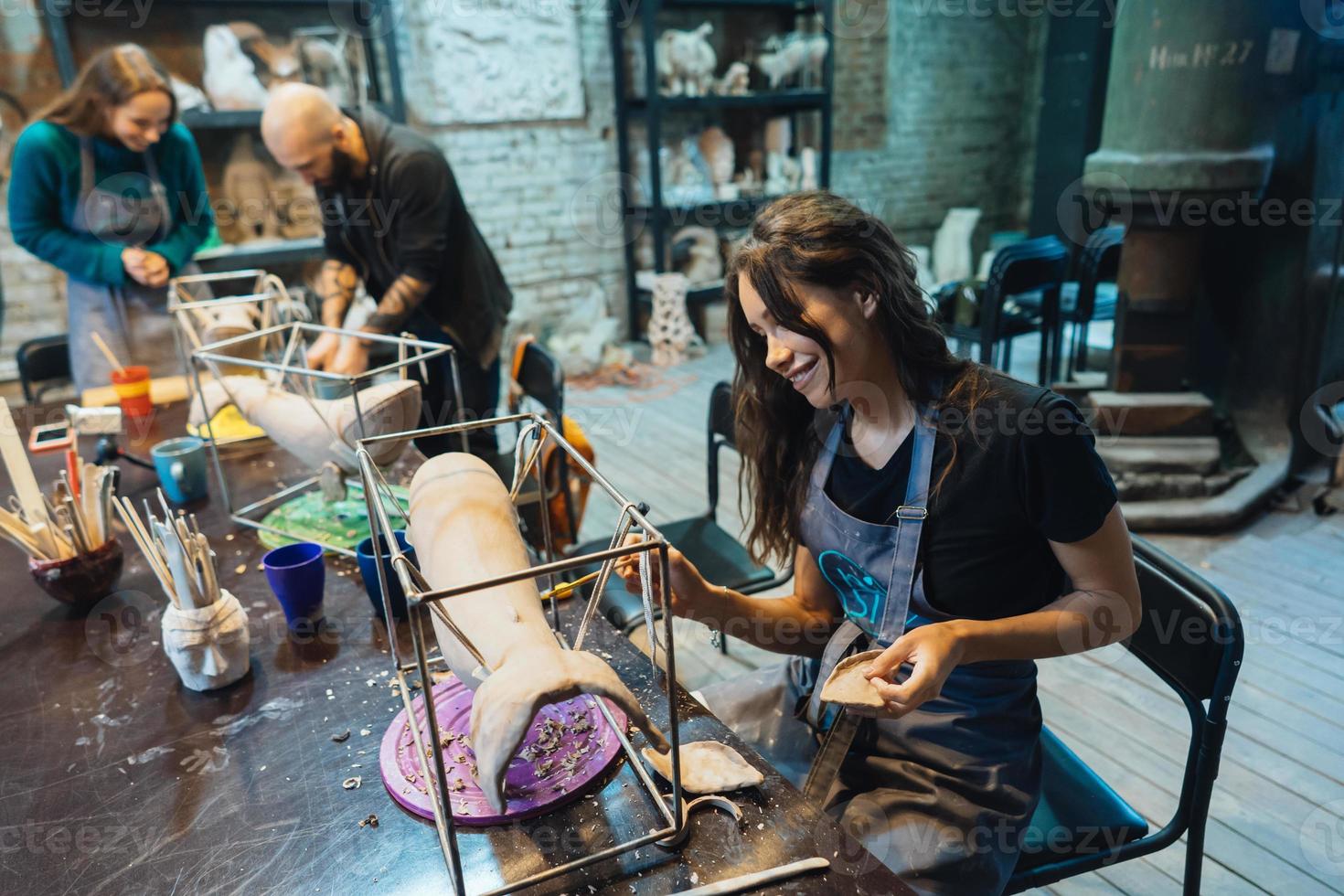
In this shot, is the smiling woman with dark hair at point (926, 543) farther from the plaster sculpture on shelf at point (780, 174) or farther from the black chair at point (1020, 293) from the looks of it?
the plaster sculpture on shelf at point (780, 174)

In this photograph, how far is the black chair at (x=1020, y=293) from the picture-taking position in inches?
131

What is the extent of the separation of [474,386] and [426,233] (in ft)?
1.56

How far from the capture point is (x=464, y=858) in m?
0.84

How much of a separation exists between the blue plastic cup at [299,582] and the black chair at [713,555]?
0.60 m

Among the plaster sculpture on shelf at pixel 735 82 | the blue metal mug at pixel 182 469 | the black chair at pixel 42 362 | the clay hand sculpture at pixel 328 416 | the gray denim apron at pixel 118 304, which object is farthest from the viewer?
the plaster sculpture on shelf at pixel 735 82

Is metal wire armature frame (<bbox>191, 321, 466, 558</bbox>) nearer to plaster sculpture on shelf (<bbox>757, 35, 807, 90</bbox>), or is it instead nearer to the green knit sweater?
the green knit sweater

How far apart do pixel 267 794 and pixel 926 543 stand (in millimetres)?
798

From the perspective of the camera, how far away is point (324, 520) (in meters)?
1.55

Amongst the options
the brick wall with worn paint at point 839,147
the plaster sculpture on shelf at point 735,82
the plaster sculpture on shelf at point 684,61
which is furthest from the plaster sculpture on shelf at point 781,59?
the plaster sculpture on shelf at point 684,61

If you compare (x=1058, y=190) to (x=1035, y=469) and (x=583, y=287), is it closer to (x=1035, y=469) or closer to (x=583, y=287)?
(x=583, y=287)

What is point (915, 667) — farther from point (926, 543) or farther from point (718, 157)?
point (718, 157)

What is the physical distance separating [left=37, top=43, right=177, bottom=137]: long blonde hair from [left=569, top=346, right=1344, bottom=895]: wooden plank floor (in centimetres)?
187

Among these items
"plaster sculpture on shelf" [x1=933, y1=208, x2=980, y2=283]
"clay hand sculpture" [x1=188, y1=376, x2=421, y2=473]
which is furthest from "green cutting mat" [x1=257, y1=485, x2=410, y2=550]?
"plaster sculpture on shelf" [x1=933, y1=208, x2=980, y2=283]

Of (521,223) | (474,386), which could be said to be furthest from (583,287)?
(474,386)
